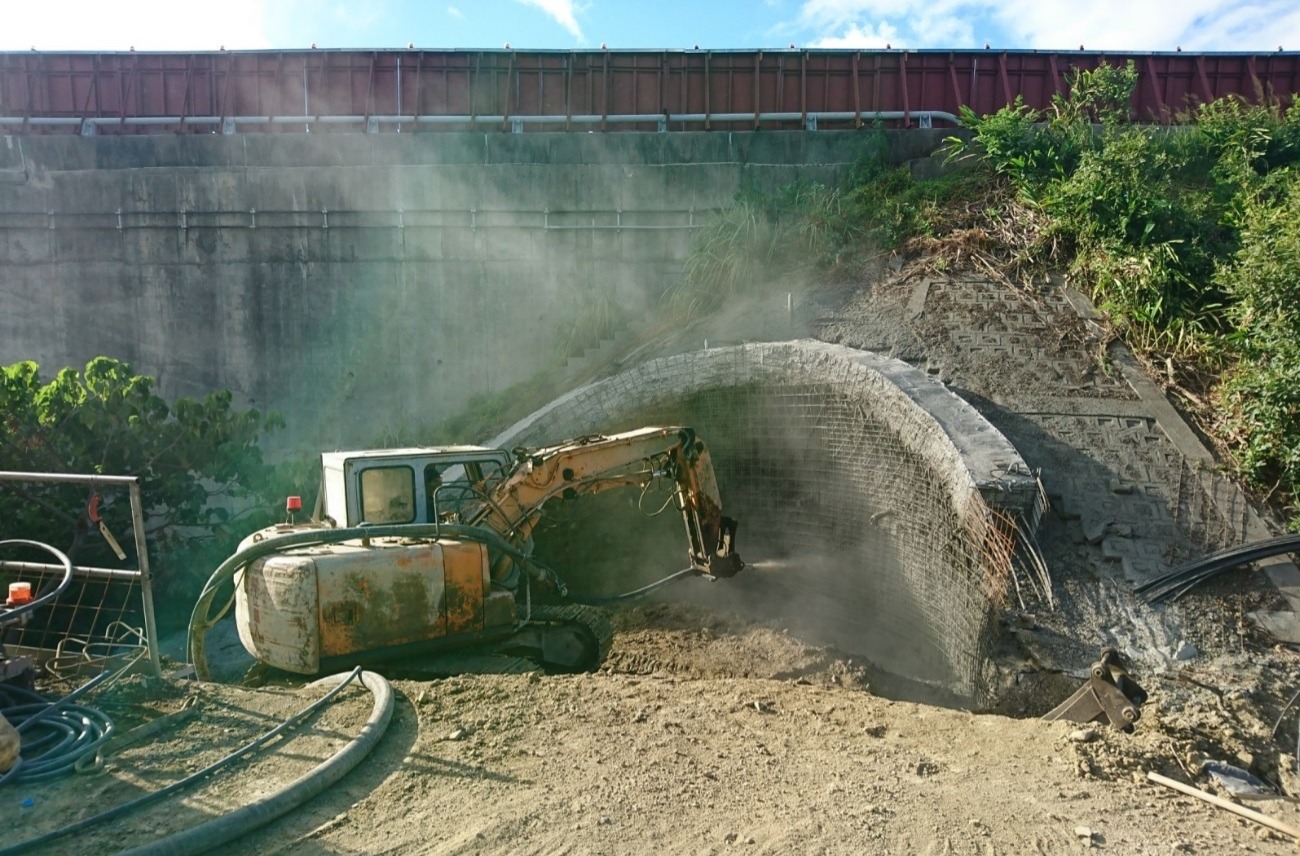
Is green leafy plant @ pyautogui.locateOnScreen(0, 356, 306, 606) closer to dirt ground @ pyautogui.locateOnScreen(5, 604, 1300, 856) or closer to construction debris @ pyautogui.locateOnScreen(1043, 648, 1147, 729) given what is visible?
dirt ground @ pyautogui.locateOnScreen(5, 604, 1300, 856)

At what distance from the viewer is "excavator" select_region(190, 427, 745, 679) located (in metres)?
7.84

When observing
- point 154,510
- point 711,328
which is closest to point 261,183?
point 154,510

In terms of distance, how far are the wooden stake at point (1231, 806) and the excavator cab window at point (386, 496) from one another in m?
6.21

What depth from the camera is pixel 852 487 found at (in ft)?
34.9

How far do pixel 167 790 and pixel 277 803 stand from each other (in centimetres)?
69

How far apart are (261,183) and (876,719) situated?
44.9 ft

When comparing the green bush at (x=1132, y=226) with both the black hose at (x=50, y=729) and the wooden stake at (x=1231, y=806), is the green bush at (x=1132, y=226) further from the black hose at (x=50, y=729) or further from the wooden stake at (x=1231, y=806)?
the black hose at (x=50, y=729)

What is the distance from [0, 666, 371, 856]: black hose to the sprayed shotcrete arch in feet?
17.4

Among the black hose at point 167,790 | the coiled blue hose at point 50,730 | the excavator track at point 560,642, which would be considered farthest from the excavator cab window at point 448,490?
the coiled blue hose at point 50,730

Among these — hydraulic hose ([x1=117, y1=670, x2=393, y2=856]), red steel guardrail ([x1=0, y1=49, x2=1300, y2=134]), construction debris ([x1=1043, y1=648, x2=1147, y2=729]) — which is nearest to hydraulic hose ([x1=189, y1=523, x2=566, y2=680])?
hydraulic hose ([x1=117, y1=670, x2=393, y2=856])

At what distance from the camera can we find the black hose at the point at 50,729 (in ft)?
17.1

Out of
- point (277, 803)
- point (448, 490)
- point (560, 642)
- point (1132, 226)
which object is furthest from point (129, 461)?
point (1132, 226)

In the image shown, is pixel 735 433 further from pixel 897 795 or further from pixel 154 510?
pixel 154 510

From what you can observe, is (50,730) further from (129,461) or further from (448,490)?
(129,461)
